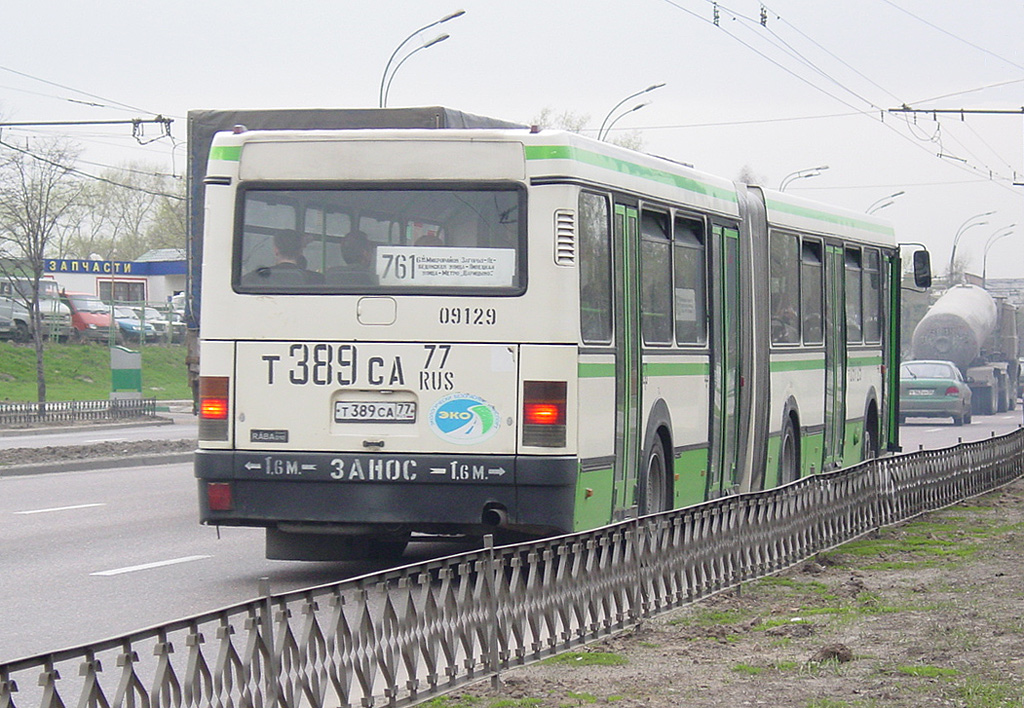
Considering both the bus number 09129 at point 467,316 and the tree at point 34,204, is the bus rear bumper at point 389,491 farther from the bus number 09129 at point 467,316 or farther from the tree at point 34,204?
the tree at point 34,204

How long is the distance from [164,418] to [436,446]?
30.6 meters

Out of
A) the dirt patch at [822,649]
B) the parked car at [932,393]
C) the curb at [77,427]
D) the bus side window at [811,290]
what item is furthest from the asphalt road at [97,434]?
the dirt patch at [822,649]

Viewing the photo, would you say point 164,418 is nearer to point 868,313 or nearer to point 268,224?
point 868,313

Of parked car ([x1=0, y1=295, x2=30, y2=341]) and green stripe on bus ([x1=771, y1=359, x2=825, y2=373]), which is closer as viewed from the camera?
green stripe on bus ([x1=771, y1=359, x2=825, y2=373])

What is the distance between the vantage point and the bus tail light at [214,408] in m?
10.7

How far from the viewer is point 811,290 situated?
1681cm

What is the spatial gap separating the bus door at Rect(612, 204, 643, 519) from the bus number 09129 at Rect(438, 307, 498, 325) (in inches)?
42.8

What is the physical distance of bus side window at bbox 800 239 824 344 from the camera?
54.4ft

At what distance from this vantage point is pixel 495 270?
1040cm

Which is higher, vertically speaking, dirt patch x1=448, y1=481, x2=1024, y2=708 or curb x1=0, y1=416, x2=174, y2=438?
curb x1=0, y1=416, x2=174, y2=438

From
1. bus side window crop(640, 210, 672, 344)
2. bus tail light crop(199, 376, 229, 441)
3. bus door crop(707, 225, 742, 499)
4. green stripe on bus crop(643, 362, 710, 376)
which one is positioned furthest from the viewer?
bus door crop(707, 225, 742, 499)

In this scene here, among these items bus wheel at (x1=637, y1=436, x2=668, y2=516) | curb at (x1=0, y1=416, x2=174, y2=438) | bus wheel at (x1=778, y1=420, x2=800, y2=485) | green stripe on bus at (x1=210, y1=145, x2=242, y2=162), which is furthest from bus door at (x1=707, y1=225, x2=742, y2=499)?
curb at (x1=0, y1=416, x2=174, y2=438)

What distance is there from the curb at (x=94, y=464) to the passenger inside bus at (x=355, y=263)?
1169 centimetres

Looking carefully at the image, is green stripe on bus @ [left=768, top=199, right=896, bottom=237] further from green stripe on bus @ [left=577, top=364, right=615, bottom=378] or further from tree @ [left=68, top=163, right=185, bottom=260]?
tree @ [left=68, top=163, right=185, bottom=260]
